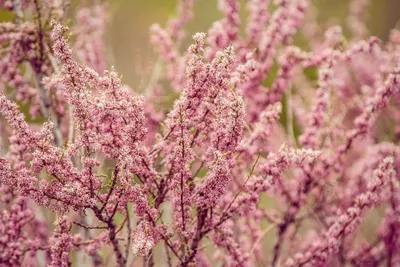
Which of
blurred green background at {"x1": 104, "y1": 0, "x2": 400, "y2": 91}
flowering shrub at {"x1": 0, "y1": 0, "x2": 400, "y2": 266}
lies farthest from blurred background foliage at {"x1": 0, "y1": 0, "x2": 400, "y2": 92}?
flowering shrub at {"x1": 0, "y1": 0, "x2": 400, "y2": 266}

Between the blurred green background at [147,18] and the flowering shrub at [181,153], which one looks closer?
the flowering shrub at [181,153]

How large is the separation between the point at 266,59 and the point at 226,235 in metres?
1.26

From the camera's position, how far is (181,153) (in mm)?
1849

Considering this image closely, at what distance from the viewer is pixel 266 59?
9.98ft

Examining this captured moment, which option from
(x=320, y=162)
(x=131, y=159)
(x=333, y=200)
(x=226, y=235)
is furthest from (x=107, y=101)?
(x=333, y=200)

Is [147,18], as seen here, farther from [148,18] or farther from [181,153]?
[181,153]

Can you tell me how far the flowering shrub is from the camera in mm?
1797

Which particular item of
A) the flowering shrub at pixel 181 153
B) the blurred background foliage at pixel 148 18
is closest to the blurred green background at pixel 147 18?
the blurred background foliage at pixel 148 18

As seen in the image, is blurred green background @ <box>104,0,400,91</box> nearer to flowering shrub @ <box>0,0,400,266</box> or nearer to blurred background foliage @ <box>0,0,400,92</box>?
blurred background foliage @ <box>0,0,400,92</box>

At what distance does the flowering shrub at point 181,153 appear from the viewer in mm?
1797

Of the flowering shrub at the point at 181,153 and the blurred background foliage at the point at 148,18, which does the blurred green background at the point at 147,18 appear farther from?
the flowering shrub at the point at 181,153

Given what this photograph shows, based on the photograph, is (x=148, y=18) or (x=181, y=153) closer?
(x=181, y=153)

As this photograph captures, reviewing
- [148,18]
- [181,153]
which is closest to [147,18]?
[148,18]

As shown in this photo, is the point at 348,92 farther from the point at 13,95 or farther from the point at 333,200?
the point at 13,95
